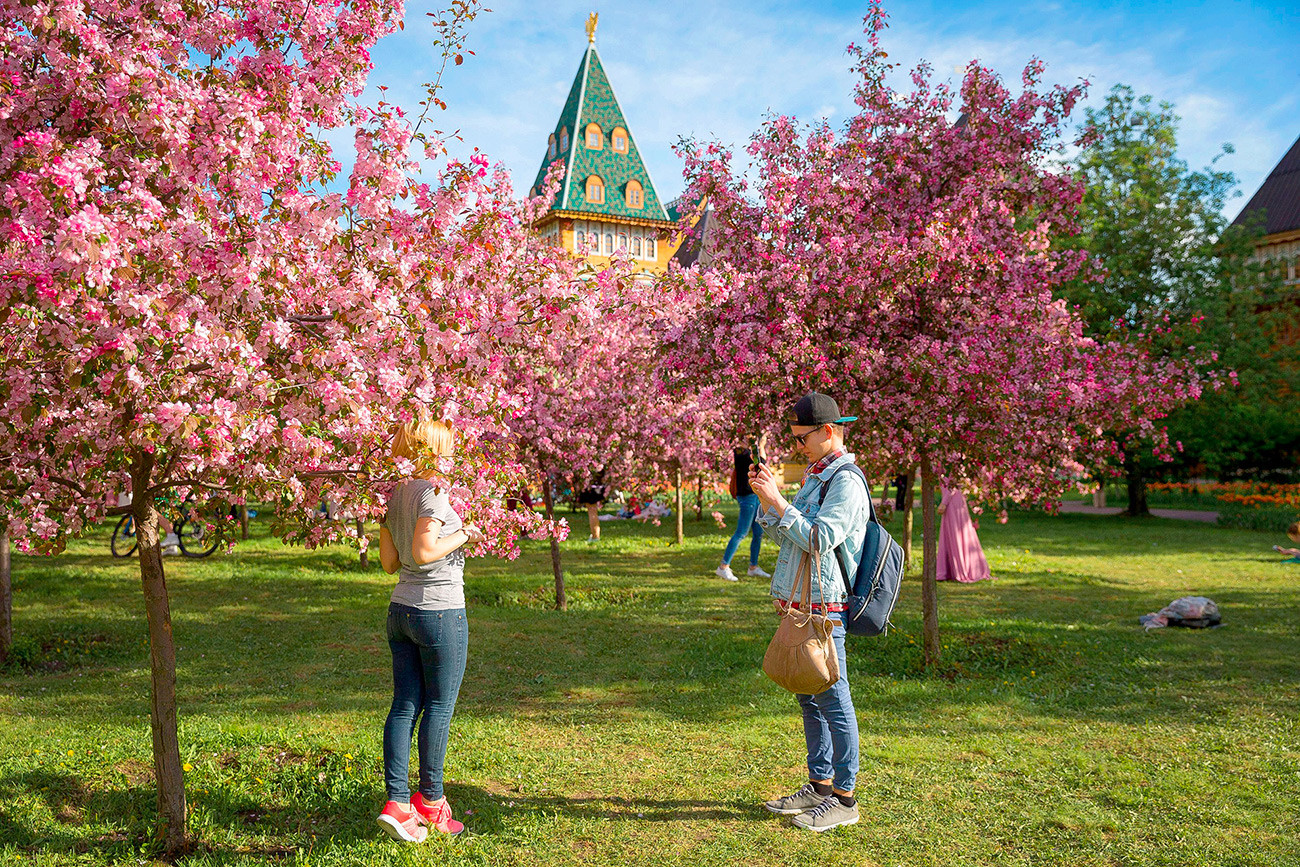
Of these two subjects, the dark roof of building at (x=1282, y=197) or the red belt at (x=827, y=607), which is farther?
the dark roof of building at (x=1282, y=197)

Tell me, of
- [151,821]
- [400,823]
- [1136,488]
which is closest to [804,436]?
[400,823]

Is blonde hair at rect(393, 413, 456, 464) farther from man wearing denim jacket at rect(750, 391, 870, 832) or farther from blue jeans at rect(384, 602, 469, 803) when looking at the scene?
man wearing denim jacket at rect(750, 391, 870, 832)

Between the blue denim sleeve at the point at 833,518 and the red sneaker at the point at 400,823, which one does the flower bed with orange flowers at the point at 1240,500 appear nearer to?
the blue denim sleeve at the point at 833,518

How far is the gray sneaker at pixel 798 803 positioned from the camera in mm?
4797

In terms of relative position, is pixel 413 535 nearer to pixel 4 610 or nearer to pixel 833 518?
pixel 833 518

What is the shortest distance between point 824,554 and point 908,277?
3.58 meters

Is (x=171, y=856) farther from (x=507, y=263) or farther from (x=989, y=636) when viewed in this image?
(x=989, y=636)

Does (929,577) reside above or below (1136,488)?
below

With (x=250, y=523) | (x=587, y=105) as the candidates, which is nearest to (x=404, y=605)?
(x=250, y=523)

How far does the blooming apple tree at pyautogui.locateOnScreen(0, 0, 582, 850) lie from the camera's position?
3189 mm

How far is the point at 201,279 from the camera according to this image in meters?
3.57

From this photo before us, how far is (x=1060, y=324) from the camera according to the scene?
10.5 metres

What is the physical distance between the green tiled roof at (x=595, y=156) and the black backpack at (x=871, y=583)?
2187 inches

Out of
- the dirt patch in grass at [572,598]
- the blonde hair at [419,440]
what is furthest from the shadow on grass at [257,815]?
the dirt patch in grass at [572,598]
